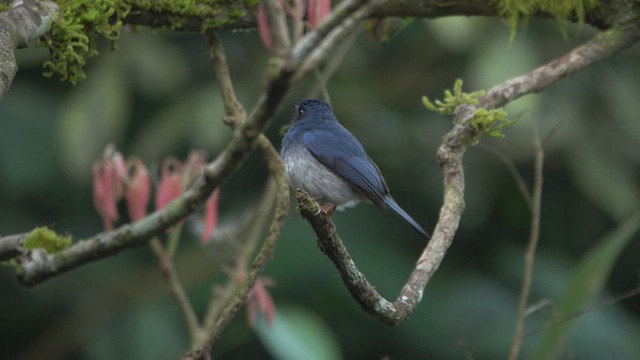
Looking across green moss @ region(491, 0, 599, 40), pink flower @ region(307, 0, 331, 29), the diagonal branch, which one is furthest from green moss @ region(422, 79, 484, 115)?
the diagonal branch

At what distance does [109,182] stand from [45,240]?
65 centimetres

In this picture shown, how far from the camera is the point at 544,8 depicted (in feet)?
12.4

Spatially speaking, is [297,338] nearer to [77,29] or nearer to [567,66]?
[567,66]

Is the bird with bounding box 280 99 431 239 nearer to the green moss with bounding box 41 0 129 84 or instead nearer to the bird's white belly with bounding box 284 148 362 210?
the bird's white belly with bounding box 284 148 362 210

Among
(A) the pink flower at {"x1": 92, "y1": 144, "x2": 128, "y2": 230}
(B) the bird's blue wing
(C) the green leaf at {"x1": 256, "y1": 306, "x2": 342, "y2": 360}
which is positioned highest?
(B) the bird's blue wing

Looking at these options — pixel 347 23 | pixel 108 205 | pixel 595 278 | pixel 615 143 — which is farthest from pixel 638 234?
pixel 347 23

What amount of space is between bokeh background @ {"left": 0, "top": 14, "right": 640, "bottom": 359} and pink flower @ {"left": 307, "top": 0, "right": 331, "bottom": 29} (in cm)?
243

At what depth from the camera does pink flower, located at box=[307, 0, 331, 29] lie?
345 centimetres

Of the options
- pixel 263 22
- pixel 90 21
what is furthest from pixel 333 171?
pixel 90 21

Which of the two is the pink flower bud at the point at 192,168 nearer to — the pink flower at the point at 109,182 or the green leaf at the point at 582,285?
the pink flower at the point at 109,182

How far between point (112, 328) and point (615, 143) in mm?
3082

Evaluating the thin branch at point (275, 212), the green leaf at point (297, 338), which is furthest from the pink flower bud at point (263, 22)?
the green leaf at point (297, 338)

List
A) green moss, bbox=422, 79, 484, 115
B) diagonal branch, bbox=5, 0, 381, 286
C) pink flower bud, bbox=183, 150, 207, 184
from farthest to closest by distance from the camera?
pink flower bud, bbox=183, 150, 207, 184 → green moss, bbox=422, 79, 484, 115 → diagonal branch, bbox=5, 0, 381, 286

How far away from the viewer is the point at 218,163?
271 cm
